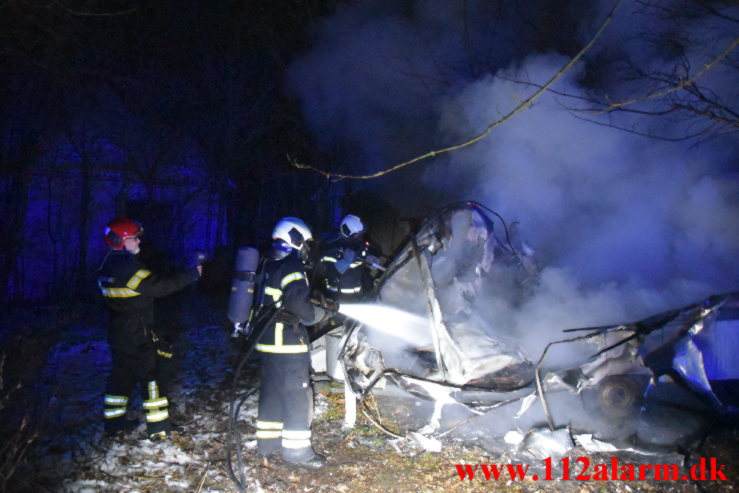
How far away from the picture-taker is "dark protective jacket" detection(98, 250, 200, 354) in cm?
387

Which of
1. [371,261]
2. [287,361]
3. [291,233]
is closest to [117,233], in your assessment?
[291,233]

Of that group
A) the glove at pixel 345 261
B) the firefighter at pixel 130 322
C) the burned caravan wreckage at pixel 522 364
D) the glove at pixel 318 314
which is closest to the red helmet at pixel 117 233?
the firefighter at pixel 130 322

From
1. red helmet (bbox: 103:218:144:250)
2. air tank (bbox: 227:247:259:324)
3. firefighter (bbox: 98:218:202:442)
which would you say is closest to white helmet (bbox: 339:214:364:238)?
air tank (bbox: 227:247:259:324)

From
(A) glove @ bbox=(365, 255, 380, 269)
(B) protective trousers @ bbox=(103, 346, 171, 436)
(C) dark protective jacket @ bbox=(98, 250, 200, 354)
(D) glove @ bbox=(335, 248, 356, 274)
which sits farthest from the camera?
(A) glove @ bbox=(365, 255, 380, 269)

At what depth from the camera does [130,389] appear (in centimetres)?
404

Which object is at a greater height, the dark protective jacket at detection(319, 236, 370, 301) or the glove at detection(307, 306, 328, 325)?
the dark protective jacket at detection(319, 236, 370, 301)

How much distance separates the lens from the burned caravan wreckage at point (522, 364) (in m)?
3.35

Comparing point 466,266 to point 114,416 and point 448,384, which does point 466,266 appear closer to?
point 448,384

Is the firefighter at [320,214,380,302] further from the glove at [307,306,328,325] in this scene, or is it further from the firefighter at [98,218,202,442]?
the firefighter at [98,218,202,442]

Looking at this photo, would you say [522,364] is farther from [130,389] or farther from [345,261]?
[130,389]

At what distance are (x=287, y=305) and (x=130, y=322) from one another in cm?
147

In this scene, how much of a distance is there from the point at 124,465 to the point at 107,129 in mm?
10184

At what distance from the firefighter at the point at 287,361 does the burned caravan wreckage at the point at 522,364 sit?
48cm
